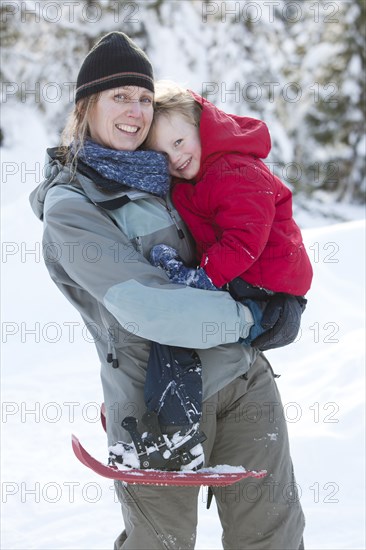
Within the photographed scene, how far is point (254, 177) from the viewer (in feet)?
6.93

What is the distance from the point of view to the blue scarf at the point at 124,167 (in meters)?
1.93

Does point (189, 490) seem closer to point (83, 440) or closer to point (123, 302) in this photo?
point (123, 302)

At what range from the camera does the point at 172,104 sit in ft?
7.27

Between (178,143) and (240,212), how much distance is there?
0.34 m

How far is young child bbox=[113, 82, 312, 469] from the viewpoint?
1.89 metres

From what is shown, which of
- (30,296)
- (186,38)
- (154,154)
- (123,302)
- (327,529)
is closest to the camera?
(123,302)

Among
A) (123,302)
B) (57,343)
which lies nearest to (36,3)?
(57,343)

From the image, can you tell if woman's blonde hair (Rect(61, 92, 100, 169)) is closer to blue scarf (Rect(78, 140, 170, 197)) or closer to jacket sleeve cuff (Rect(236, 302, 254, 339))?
blue scarf (Rect(78, 140, 170, 197))

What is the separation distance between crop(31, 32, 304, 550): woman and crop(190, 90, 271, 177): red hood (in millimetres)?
189

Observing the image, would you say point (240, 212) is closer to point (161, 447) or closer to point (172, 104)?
point (172, 104)

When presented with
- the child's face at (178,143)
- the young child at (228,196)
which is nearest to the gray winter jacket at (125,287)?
the young child at (228,196)

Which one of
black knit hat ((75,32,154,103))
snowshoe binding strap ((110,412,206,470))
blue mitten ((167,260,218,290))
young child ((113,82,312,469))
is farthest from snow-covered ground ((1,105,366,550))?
black knit hat ((75,32,154,103))

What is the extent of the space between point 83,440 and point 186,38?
8.85 m

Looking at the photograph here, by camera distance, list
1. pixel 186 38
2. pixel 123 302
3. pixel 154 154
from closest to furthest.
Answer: pixel 123 302 < pixel 154 154 < pixel 186 38
